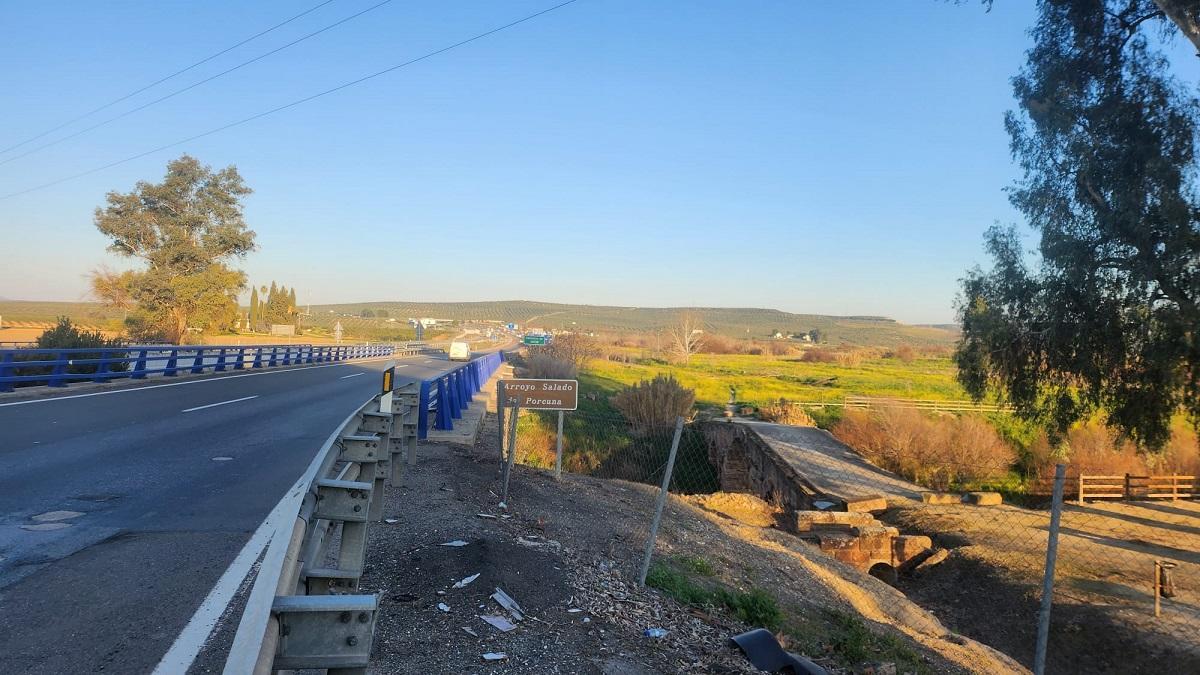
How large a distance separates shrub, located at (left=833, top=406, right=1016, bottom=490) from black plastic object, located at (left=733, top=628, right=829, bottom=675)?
22.3m

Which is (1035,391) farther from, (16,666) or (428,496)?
(16,666)

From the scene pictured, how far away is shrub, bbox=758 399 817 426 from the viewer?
115ft

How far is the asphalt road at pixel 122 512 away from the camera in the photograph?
433 centimetres

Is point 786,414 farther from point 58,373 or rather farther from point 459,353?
point 459,353

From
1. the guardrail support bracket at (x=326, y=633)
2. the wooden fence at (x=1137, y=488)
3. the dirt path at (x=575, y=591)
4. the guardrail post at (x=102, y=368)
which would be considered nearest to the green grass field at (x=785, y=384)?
the wooden fence at (x=1137, y=488)

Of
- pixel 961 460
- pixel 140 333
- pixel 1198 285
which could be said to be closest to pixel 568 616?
pixel 1198 285

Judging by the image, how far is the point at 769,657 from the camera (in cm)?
574

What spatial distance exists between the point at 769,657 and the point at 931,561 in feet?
44.2

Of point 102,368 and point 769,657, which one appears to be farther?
point 102,368

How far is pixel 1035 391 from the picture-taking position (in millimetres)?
18781

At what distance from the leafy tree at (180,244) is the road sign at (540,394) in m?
39.6

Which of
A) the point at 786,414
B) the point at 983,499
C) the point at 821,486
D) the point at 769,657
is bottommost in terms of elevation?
the point at 983,499

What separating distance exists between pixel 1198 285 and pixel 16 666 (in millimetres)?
18303

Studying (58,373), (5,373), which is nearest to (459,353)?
(58,373)
